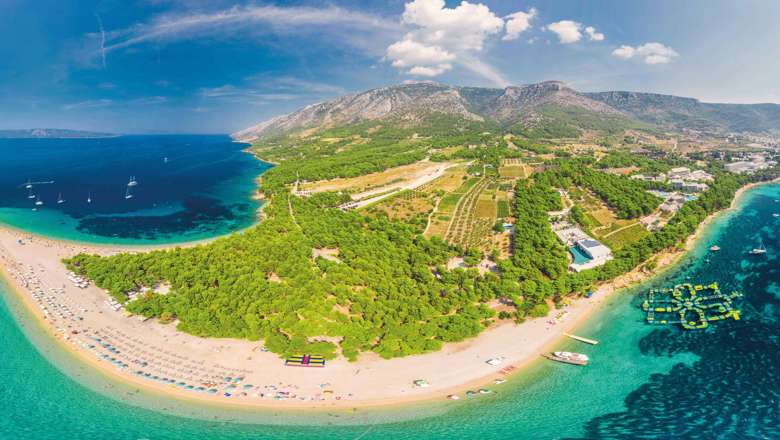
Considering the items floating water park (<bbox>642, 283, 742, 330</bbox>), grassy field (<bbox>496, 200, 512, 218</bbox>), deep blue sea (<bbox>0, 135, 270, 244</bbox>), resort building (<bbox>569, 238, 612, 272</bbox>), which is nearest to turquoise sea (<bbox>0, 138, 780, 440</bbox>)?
floating water park (<bbox>642, 283, 742, 330</bbox>)

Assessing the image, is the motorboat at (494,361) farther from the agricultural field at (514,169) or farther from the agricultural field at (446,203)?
the agricultural field at (514,169)

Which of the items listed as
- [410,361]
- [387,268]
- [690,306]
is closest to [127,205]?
[387,268]

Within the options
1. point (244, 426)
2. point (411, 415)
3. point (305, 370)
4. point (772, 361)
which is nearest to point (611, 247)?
point (772, 361)

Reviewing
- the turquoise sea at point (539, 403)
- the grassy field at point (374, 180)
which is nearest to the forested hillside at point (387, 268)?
the turquoise sea at point (539, 403)

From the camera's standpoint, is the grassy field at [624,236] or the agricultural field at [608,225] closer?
the grassy field at [624,236]

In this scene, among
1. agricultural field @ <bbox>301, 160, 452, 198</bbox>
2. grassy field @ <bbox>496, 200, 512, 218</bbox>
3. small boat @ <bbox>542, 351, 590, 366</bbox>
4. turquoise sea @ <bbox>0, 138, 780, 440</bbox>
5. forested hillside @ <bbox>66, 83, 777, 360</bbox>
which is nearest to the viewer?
turquoise sea @ <bbox>0, 138, 780, 440</bbox>

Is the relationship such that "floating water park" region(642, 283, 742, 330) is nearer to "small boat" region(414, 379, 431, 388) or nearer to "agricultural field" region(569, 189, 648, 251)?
"agricultural field" region(569, 189, 648, 251)
